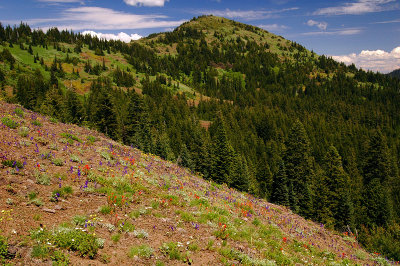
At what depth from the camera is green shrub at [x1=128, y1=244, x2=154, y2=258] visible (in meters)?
6.89

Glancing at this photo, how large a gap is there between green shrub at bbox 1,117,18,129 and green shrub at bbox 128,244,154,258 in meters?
11.3

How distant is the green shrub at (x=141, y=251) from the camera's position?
6.89 metres

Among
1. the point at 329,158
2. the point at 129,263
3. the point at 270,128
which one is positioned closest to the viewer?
the point at 129,263

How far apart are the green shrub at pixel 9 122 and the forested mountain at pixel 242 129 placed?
19.5 m

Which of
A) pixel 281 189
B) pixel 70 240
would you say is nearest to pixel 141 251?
pixel 70 240

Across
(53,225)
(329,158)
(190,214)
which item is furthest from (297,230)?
(329,158)

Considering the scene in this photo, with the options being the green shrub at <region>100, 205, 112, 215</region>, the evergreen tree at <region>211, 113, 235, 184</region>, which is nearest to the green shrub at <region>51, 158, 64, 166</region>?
the green shrub at <region>100, 205, 112, 215</region>

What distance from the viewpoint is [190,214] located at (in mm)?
10336

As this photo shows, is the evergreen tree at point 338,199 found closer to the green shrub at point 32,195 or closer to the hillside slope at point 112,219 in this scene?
the hillside slope at point 112,219

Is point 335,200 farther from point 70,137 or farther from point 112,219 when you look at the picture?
point 70,137

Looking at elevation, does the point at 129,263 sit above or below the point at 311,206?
above

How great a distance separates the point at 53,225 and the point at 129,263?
2755mm

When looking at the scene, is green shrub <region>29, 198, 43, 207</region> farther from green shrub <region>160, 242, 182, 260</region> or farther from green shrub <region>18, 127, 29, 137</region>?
green shrub <region>18, 127, 29, 137</region>

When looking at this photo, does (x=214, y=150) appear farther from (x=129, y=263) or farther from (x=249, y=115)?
(x=249, y=115)
